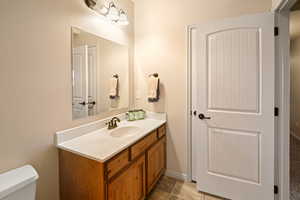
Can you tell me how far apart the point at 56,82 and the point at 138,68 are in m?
1.28

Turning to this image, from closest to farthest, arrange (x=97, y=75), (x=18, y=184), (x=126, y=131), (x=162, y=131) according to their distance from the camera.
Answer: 1. (x=18, y=184)
2. (x=97, y=75)
3. (x=126, y=131)
4. (x=162, y=131)

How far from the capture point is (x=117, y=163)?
4.13 ft

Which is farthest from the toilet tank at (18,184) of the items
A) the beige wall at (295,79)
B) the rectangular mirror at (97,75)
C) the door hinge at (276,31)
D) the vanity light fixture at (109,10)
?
the beige wall at (295,79)

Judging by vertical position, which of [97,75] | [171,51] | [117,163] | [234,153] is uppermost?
[171,51]

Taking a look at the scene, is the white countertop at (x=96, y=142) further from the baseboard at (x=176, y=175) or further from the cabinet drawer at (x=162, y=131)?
the baseboard at (x=176, y=175)

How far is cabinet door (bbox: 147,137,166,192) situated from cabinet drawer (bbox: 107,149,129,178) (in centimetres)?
44

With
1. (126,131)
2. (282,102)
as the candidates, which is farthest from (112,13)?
(282,102)

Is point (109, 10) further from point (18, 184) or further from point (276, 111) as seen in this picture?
point (276, 111)

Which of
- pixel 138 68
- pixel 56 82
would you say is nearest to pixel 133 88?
pixel 138 68

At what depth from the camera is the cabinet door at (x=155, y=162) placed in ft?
5.84

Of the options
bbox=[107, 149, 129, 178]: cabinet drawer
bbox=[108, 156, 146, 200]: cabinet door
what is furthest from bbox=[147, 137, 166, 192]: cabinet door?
bbox=[107, 149, 129, 178]: cabinet drawer

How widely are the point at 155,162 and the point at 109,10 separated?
1852mm

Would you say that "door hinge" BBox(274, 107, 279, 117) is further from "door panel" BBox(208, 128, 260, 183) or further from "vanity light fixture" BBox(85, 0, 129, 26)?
"vanity light fixture" BBox(85, 0, 129, 26)

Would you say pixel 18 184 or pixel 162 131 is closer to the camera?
pixel 18 184
